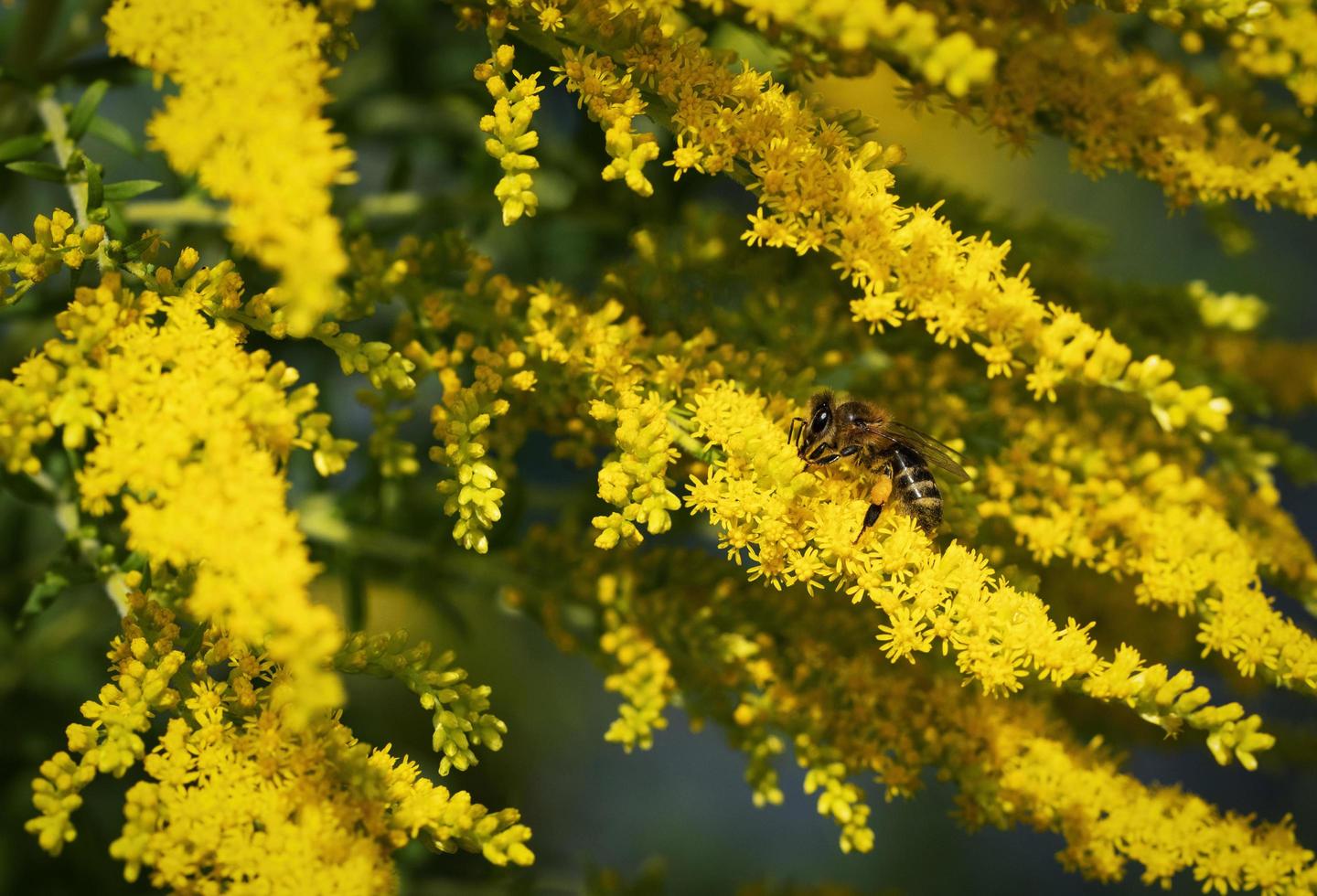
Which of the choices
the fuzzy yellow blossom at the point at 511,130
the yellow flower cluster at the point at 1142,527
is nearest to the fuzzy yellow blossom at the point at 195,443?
the fuzzy yellow blossom at the point at 511,130

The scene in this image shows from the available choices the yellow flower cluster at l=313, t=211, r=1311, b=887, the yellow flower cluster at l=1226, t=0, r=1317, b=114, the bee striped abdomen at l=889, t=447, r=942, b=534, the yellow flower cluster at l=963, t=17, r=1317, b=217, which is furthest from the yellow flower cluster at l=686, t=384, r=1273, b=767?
the yellow flower cluster at l=1226, t=0, r=1317, b=114

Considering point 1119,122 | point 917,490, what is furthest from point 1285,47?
point 917,490

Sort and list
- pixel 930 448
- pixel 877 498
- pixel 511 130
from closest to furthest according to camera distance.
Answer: pixel 511 130, pixel 877 498, pixel 930 448

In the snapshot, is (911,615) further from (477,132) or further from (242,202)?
(477,132)

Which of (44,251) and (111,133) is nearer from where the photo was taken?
(44,251)

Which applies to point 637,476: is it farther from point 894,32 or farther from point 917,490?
point 894,32

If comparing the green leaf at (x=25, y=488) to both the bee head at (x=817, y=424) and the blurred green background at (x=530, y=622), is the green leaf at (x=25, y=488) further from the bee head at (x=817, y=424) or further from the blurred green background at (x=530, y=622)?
the bee head at (x=817, y=424)

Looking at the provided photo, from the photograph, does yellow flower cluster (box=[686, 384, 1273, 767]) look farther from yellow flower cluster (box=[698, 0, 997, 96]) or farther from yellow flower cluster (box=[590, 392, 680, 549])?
yellow flower cluster (box=[698, 0, 997, 96])
